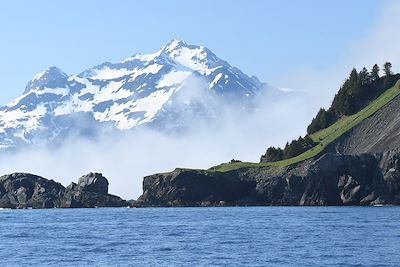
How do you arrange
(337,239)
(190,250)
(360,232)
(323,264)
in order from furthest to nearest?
(360,232), (337,239), (190,250), (323,264)

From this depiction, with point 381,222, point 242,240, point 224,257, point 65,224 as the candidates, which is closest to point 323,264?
point 224,257

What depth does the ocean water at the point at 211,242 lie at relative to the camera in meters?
90.6

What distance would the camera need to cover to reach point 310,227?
431 ft

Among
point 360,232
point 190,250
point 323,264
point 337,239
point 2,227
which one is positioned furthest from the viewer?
point 2,227

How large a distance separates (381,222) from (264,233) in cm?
2358

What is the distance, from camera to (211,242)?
361ft

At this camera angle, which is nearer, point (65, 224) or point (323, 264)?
point (323, 264)

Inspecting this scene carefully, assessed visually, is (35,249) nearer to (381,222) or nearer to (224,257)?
(224,257)

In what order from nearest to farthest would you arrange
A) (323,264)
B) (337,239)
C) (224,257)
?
1. (323,264)
2. (224,257)
3. (337,239)

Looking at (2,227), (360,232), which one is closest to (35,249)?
(360,232)

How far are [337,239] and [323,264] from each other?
24290mm

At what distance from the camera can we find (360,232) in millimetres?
120125

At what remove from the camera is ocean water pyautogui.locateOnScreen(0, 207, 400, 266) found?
90625 millimetres

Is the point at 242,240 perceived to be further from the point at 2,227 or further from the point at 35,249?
the point at 2,227
